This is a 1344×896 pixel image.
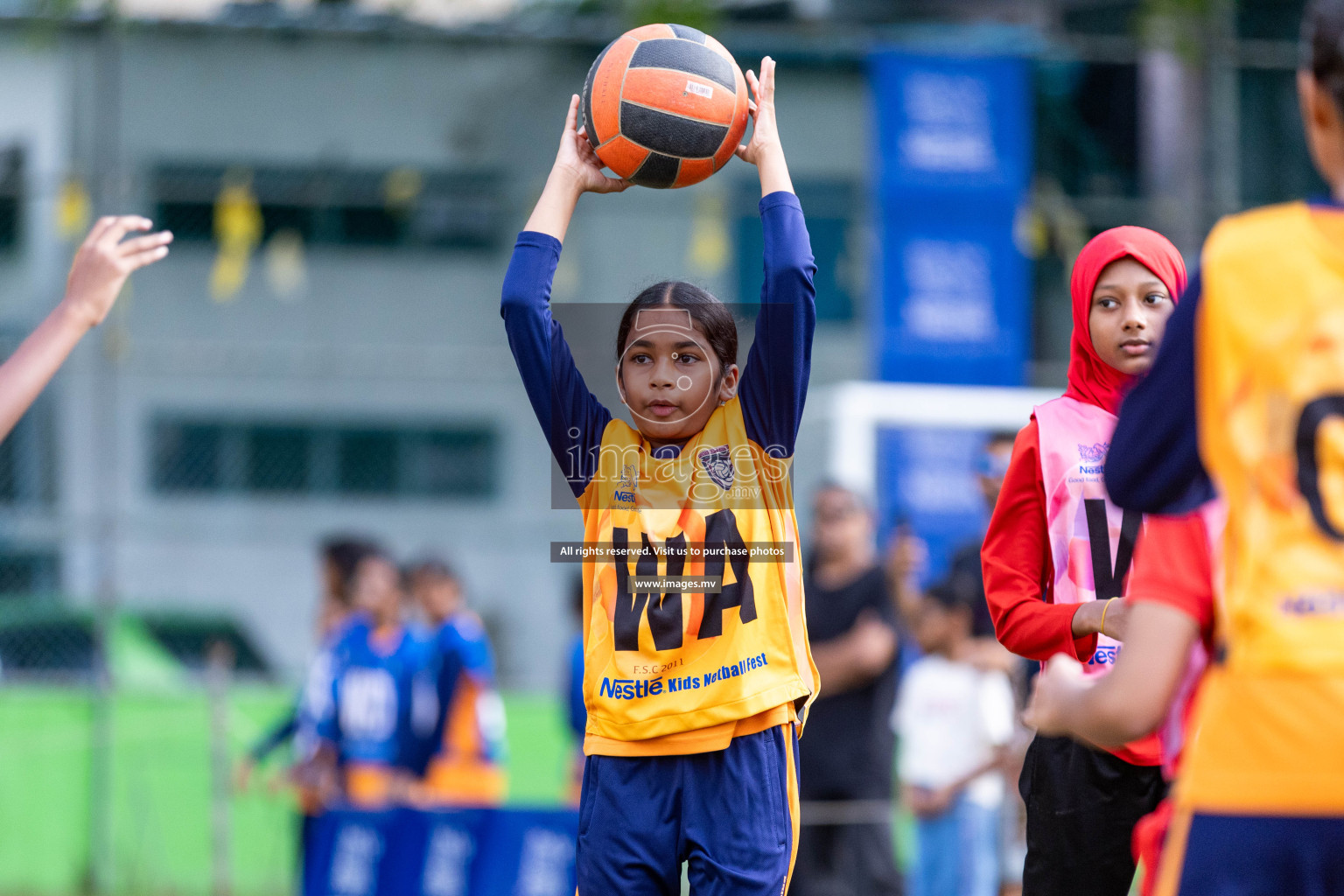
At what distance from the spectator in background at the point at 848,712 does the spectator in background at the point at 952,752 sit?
253 mm

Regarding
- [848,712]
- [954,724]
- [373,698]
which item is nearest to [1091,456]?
[848,712]

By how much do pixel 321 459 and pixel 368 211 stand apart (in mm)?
3045

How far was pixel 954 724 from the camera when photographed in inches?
290

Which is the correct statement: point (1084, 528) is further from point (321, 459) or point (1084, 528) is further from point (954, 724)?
point (321, 459)

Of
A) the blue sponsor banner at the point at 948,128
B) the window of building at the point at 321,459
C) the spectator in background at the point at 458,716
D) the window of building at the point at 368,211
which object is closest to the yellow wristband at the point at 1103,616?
the spectator in background at the point at 458,716

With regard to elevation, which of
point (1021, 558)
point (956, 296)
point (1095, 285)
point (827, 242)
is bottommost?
point (1021, 558)

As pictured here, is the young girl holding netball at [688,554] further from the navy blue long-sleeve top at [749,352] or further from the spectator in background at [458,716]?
the spectator in background at [458,716]

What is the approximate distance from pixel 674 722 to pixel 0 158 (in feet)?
45.9

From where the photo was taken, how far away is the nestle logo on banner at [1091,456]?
3352 millimetres

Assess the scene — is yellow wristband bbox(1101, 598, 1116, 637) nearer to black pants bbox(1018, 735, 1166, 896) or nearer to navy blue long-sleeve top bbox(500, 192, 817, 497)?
black pants bbox(1018, 735, 1166, 896)

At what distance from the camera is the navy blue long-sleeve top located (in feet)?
10.3

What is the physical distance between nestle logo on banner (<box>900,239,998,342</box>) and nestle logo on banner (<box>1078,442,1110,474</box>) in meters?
9.21

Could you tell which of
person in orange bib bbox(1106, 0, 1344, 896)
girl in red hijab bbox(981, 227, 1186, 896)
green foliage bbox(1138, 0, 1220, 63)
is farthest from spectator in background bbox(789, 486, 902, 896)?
green foliage bbox(1138, 0, 1220, 63)

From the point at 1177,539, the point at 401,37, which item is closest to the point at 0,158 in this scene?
the point at 401,37
